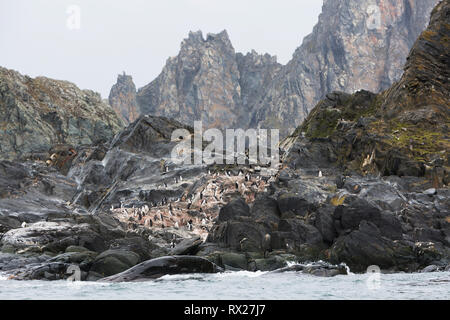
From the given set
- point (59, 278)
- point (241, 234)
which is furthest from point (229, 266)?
point (59, 278)

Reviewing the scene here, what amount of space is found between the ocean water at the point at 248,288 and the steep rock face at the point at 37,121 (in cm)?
12716

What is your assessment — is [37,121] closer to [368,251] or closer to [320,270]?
[368,251]

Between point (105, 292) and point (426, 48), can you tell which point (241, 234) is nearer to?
point (105, 292)

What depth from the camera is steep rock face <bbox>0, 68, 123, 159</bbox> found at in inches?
6619

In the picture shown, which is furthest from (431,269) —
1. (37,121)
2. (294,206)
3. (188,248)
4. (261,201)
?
(37,121)

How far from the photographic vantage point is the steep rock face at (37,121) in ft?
552

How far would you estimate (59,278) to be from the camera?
33.5m

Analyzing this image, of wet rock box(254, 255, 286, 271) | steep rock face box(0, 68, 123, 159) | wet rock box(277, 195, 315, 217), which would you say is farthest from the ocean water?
steep rock face box(0, 68, 123, 159)

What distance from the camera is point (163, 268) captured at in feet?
109

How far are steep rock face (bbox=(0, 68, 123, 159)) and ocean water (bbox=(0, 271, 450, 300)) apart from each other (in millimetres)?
127160

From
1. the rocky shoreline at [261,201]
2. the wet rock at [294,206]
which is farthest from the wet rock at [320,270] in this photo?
the wet rock at [294,206]

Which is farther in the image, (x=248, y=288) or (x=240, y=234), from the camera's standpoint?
(x=240, y=234)

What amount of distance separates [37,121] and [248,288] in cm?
16519

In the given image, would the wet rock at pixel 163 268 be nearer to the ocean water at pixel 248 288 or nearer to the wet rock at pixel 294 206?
the ocean water at pixel 248 288
